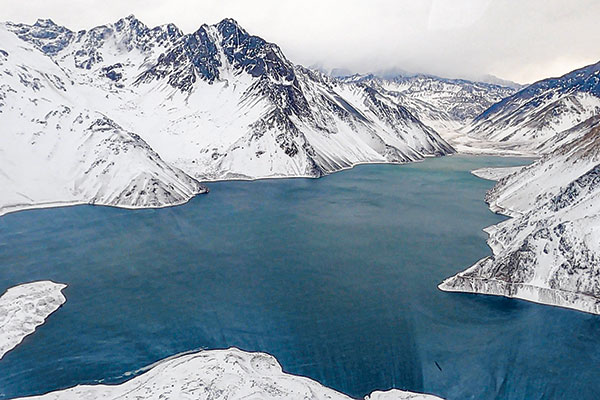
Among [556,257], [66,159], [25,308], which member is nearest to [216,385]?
[25,308]

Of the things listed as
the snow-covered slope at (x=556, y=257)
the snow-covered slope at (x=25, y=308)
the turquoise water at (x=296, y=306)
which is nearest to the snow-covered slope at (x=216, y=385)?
the turquoise water at (x=296, y=306)

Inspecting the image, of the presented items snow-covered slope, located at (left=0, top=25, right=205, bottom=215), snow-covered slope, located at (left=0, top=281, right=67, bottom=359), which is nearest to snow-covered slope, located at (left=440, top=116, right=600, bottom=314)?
snow-covered slope, located at (left=0, top=281, right=67, bottom=359)

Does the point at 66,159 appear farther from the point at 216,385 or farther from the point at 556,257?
the point at 556,257

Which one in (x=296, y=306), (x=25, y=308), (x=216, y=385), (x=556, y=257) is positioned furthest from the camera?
(x=556, y=257)

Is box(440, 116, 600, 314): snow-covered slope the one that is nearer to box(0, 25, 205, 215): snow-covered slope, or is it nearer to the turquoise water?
the turquoise water

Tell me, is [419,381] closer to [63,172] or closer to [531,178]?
[531,178]

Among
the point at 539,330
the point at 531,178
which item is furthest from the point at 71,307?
the point at 531,178
